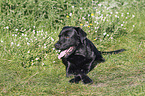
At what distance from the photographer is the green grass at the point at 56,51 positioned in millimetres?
3885

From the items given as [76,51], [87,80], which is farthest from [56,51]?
[87,80]

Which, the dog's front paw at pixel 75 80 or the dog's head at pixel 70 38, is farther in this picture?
the dog's head at pixel 70 38

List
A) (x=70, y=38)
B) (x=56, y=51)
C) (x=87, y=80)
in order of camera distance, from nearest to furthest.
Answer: (x=87, y=80)
(x=70, y=38)
(x=56, y=51)

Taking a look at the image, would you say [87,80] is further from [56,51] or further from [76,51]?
[56,51]

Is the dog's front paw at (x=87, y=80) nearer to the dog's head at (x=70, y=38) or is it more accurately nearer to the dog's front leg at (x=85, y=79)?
the dog's front leg at (x=85, y=79)

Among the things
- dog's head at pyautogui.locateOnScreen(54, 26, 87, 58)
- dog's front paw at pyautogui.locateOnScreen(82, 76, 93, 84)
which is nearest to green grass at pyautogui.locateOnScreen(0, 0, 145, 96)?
dog's front paw at pyautogui.locateOnScreen(82, 76, 93, 84)

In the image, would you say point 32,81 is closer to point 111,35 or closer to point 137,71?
point 137,71

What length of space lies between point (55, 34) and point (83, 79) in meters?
2.31

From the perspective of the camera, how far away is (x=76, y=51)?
466 centimetres

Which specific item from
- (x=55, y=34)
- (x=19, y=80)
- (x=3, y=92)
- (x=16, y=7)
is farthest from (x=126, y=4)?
(x=3, y=92)

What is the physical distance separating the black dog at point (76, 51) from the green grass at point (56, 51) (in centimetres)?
22

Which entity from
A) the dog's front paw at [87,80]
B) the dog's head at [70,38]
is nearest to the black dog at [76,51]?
the dog's head at [70,38]

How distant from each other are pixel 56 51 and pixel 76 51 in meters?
0.81

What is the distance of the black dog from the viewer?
4.54 meters
